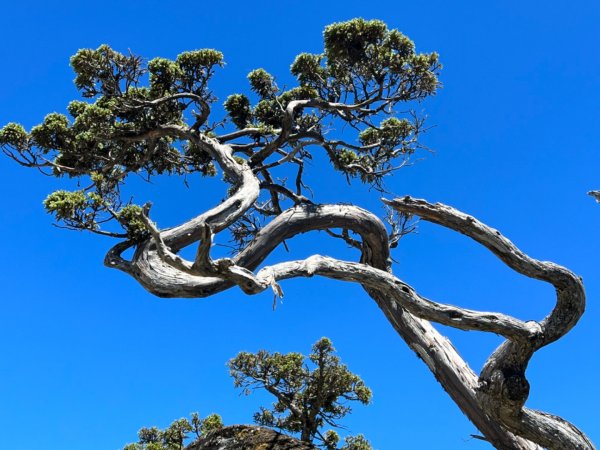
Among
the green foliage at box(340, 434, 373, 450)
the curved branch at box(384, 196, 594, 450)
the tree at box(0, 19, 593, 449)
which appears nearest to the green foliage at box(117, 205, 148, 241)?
the tree at box(0, 19, 593, 449)

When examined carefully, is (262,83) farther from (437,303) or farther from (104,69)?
(437,303)

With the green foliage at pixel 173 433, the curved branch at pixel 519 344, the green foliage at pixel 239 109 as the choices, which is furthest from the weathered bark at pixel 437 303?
the green foliage at pixel 173 433

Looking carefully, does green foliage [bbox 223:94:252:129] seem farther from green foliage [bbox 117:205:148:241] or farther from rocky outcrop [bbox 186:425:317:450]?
rocky outcrop [bbox 186:425:317:450]

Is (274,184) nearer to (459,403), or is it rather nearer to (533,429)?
(459,403)

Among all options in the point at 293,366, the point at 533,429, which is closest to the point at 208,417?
the point at 293,366

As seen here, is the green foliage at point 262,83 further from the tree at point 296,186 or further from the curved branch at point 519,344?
the curved branch at point 519,344

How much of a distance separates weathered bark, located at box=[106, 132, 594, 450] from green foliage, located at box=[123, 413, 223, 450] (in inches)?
405

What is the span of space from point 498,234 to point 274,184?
581cm

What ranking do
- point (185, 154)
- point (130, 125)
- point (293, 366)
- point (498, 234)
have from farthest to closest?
point (293, 366), point (185, 154), point (130, 125), point (498, 234)

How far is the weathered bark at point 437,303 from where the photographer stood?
10039 mm

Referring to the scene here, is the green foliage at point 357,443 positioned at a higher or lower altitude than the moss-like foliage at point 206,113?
lower

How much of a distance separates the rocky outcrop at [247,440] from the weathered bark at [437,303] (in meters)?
2.31

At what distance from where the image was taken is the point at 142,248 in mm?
11680

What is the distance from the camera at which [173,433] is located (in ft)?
72.8
